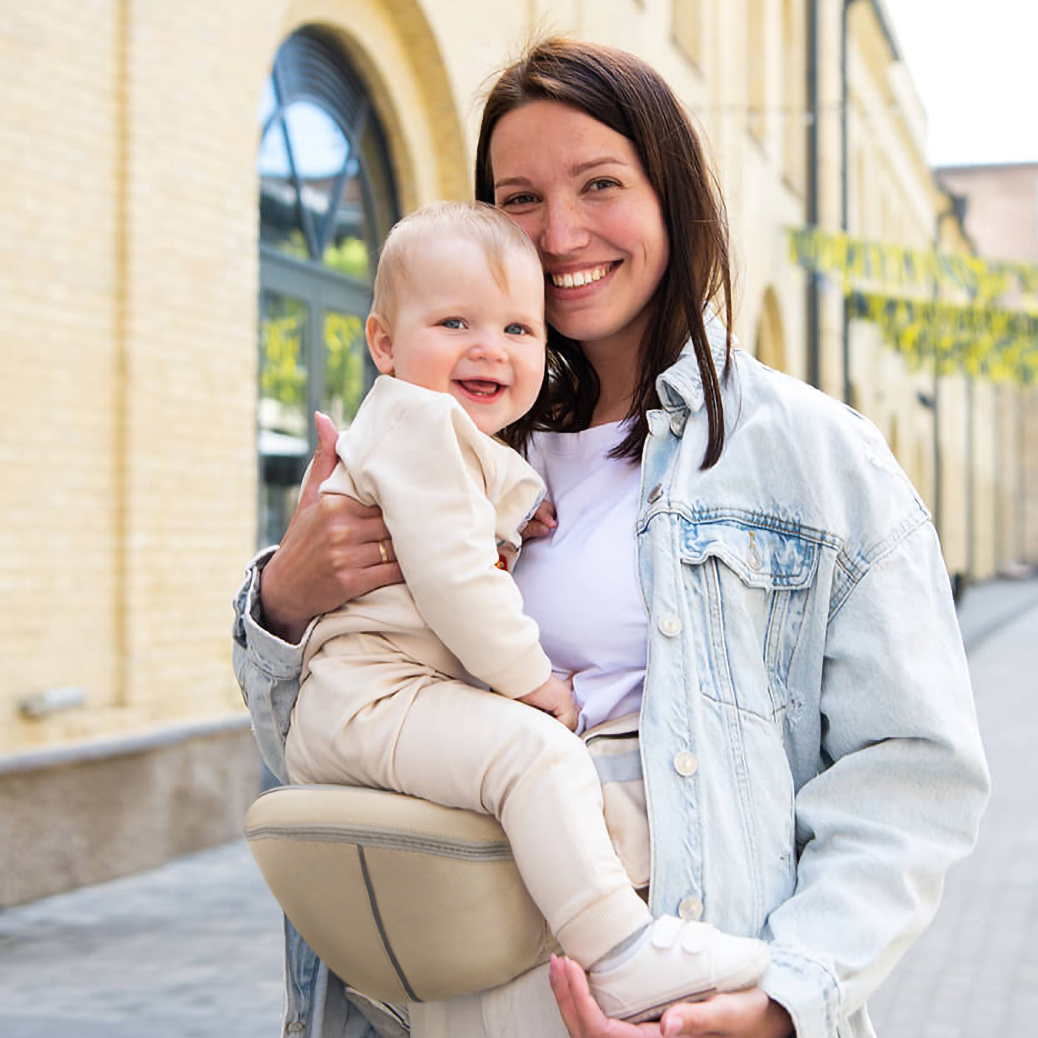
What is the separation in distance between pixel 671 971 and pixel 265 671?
0.72 meters

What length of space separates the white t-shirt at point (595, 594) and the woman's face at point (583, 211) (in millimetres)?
249

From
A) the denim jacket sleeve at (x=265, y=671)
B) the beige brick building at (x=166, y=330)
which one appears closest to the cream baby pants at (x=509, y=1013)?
the denim jacket sleeve at (x=265, y=671)

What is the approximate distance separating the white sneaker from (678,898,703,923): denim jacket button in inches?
1.8

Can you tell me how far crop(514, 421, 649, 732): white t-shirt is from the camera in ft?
6.19

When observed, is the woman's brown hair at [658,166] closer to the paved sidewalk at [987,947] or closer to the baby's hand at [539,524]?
the baby's hand at [539,524]

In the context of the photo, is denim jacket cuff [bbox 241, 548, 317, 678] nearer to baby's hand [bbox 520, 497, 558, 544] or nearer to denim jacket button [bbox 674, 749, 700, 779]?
baby's hand [bbox 520, 497, 558, 544]

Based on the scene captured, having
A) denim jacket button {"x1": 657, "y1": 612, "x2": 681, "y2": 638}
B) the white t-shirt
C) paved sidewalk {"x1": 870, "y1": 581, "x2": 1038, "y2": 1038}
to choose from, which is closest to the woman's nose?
the white t-shirt

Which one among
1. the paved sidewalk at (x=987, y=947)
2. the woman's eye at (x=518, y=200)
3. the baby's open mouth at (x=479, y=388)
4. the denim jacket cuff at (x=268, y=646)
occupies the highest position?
the woman's eye at (x=518, y=200)

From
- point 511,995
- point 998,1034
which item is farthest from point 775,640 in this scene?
point 998,1034

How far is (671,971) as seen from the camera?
163 cm

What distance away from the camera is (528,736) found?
172 cm

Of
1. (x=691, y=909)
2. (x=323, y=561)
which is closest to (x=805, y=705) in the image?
(x=691, y=909)

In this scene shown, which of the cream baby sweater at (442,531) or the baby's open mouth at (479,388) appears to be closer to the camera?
the cream baby sweater at (442,531)

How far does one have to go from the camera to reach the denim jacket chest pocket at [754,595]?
1.82m
